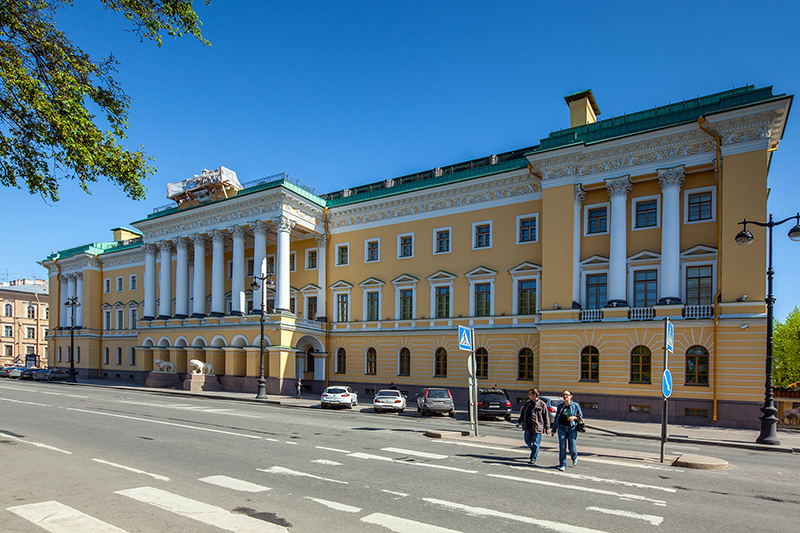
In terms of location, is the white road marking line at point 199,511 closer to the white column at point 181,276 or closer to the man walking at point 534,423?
the man walking at point 534,423

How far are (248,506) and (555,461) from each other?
26.1 ft

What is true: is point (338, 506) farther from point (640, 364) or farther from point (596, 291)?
point (596, 291)

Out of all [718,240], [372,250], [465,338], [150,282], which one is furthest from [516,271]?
[150,282]

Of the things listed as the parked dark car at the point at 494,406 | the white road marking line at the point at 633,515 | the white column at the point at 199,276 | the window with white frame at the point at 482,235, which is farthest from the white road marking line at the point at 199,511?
the white column at the point at 199,276

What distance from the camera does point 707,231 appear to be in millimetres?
27188

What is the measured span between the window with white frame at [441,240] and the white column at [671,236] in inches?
547

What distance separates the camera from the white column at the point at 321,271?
42.3 meters

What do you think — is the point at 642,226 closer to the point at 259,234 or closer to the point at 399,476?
the point at 399,476

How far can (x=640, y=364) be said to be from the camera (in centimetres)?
2766

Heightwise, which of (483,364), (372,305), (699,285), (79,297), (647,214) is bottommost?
(483,364)

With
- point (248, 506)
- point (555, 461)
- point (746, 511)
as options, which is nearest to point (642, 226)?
point (555, 461)

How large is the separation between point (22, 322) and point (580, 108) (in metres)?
86.8

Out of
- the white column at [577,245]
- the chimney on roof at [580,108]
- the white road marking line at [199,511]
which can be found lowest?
the white road marking line at [199,511]

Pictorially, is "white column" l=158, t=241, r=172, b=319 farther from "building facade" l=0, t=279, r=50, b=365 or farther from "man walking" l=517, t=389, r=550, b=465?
"man walking" l=517, t=389, r=550, b=465
